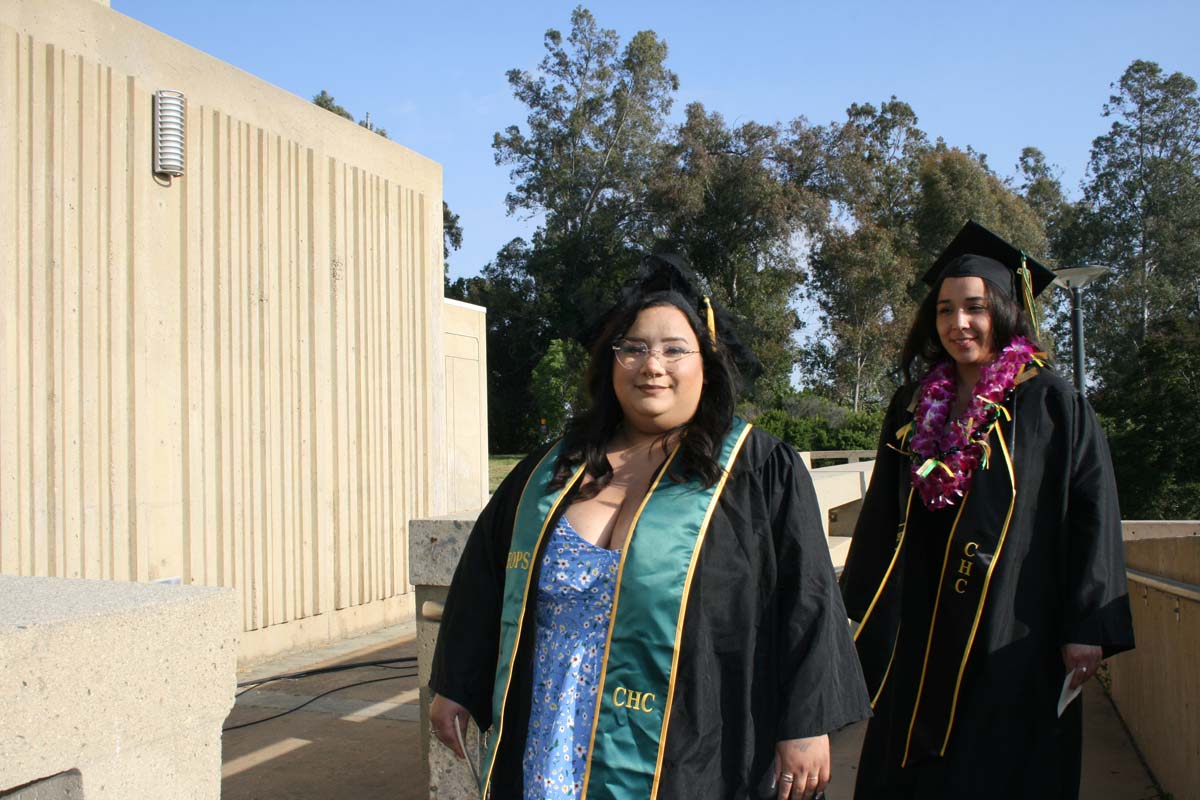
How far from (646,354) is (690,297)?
0.23 meters

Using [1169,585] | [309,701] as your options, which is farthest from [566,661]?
[309,701]

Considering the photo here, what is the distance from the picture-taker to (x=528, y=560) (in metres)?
2.48

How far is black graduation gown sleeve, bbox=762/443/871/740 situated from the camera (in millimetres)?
2289

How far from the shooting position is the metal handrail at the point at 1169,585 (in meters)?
3.84

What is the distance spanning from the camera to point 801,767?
7.51ft

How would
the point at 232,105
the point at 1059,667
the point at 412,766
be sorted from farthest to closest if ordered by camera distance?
the point at 232,105
the point at 412,766
the point at 1059,667

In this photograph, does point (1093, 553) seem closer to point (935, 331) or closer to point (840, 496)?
point (935, 331)

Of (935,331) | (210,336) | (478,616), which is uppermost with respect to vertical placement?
(210,336)

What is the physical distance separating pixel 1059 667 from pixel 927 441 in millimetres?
776

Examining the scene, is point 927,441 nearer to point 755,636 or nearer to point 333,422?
point 755,636

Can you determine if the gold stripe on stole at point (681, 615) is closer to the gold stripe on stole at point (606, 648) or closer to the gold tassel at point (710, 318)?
the gold stripe on stole at point (606, 648)

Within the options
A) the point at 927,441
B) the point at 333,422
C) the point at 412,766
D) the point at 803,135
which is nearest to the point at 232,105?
the point at 333,422

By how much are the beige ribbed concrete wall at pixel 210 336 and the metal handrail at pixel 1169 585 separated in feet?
18.3

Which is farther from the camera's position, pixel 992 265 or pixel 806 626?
pixel 992 265
